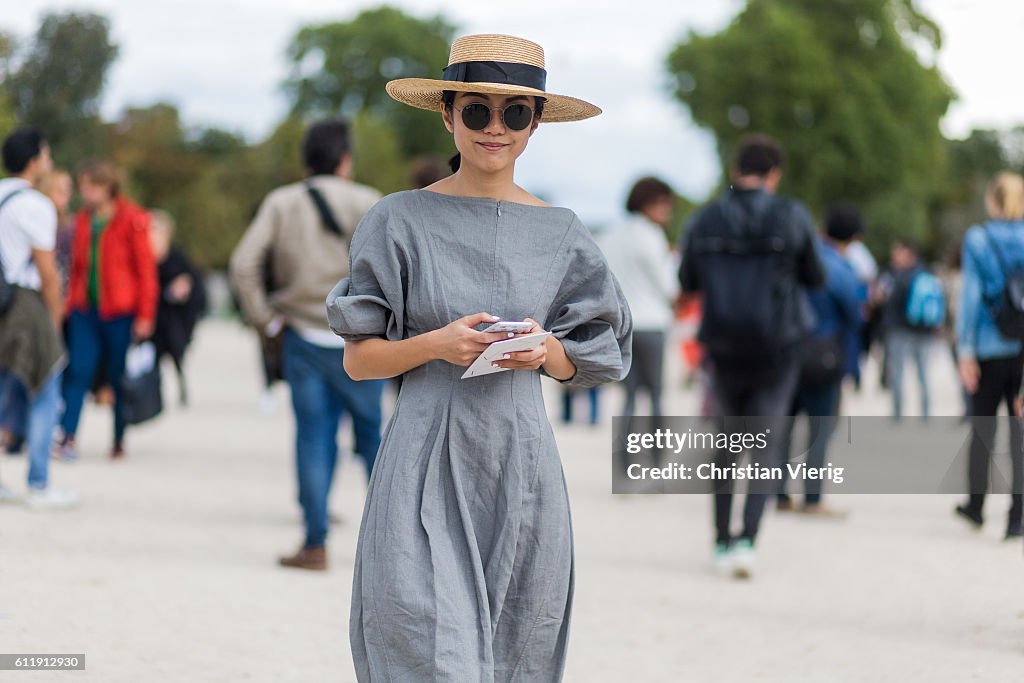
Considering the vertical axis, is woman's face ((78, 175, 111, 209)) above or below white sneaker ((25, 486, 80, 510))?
above

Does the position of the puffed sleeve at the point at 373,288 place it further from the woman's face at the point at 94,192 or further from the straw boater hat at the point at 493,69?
the woman's face at the point at 94,192

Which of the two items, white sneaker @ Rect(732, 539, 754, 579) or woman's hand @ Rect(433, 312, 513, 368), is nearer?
woman's hand @ Rect(433, 312, 513, 368)

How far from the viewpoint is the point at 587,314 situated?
349cm

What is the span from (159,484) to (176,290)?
11.6 ft

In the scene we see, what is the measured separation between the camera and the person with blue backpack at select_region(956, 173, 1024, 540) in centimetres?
766

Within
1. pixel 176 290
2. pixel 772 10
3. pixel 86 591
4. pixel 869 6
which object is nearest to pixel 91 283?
pixel 176 290

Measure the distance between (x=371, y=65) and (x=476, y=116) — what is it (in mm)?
68844

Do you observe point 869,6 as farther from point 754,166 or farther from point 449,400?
point 449,400

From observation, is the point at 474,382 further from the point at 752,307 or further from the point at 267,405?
the point at 267,405

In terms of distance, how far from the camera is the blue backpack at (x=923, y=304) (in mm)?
14781

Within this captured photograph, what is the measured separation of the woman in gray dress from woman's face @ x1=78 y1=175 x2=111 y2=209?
7.29 metres

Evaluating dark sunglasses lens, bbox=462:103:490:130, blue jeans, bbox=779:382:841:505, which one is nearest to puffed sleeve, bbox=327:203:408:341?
dark sunglasses lens, bbox=462:103:490:130

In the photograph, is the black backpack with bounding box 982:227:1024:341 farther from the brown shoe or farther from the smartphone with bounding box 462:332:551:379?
the smartphone with bounding box 462:332:551:379

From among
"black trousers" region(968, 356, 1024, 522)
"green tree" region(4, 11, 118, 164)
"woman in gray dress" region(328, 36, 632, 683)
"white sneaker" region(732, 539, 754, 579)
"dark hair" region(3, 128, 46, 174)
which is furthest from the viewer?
"green tree" region(4, 11, 118, 164)
